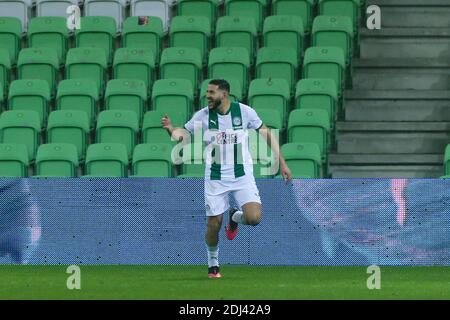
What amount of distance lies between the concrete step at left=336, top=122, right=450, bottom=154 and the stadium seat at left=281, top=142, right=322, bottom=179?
4.86ft

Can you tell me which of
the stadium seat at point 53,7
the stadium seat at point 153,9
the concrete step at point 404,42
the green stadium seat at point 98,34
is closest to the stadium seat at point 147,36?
the green stadium seat at point 98,34

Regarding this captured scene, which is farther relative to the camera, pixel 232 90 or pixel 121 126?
pixel 232 90

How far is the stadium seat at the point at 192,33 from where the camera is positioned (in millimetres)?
20656

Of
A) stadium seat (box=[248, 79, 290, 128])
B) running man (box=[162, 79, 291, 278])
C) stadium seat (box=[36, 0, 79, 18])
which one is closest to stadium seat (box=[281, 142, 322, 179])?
stadium seat (box=[248, 79, 290, 128])

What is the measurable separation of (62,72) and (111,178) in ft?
14.8

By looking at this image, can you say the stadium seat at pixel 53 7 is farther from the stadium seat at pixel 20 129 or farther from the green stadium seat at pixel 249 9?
the stadium seat at pixel 20 129

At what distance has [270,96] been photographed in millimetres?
19141

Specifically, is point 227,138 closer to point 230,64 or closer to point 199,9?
point 230,64

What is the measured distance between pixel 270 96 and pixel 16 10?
16.0ft

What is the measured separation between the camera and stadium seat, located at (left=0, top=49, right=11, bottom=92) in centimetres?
2038

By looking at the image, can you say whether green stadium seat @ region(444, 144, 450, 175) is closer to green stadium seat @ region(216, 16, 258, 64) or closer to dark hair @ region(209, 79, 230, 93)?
green stadium seat @ region(216, 16, 258, 64)

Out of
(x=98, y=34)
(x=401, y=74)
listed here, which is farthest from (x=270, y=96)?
(x=98, y=34)
